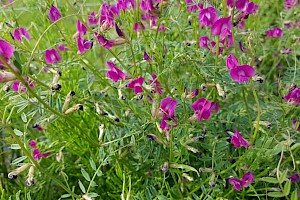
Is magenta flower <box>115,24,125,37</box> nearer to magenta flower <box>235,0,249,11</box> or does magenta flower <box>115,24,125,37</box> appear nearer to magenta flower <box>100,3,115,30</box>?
magenta flower <box>100,3,115,30</box>

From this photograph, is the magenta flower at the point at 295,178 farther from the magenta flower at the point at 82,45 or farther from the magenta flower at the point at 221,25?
the magenta flower at the point at 82,45

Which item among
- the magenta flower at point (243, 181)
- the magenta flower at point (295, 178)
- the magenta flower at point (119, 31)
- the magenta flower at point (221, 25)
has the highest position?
the magenta flower at point (119, 31)

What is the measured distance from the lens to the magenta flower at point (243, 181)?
4.69 ft

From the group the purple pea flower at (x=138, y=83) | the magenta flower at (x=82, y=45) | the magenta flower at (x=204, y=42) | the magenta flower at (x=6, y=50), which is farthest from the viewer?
the magenta flower at (x=204, y=42)

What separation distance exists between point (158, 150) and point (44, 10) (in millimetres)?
628

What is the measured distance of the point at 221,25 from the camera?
49.0 inches

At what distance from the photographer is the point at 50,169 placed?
1881 mm

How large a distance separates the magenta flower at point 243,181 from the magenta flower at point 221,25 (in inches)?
18.3

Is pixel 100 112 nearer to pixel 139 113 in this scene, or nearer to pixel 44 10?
pixel 139 113

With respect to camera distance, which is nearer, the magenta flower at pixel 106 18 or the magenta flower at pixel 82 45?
the magenta flower at pixel 106 18

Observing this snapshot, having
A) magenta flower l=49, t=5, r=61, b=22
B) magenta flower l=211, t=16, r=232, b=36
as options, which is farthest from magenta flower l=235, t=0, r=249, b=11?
magenta flower l=49, t=5, r=61, b=22

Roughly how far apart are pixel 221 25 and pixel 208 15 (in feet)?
0.27

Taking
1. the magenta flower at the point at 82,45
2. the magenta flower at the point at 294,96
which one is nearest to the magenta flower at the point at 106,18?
the magenta flower at the point at 82,45

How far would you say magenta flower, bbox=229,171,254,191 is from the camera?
1.43m
